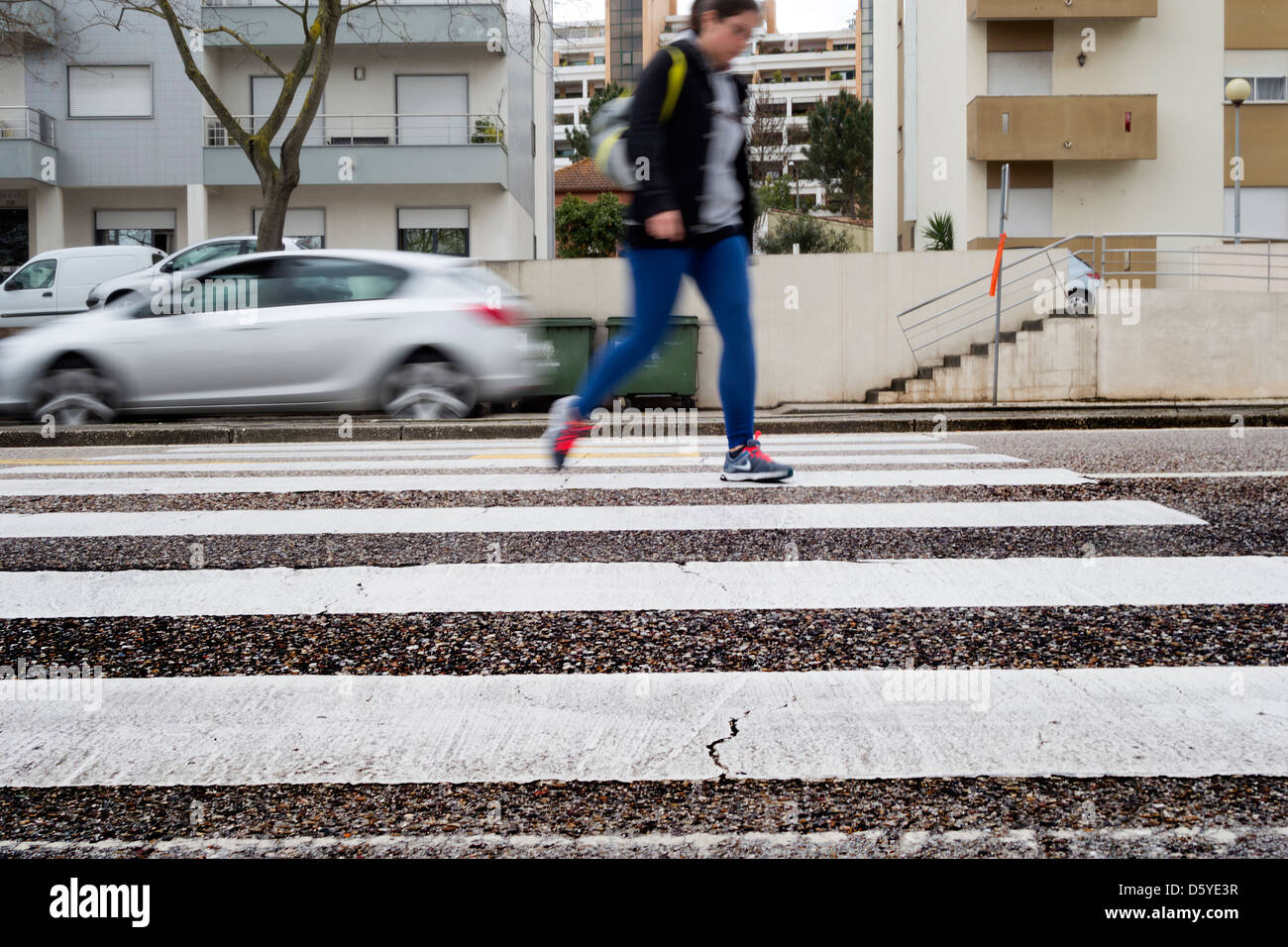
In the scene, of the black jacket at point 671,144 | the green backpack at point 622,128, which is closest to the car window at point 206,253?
the green backpack at point 622,128

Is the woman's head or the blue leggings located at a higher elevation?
the woman's head

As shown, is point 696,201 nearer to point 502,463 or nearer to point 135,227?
point 502,463

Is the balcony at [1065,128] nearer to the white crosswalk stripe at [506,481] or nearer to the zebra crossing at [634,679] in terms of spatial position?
the white crosswalk stripe at [506,481]

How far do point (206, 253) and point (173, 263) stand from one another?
84 cm

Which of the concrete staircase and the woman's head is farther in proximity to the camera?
the concrete staircase

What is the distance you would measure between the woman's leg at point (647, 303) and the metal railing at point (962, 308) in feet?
46.8

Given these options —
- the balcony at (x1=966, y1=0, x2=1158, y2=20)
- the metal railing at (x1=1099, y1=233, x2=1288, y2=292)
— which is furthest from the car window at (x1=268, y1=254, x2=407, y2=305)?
the balcony at (x1=966, y1=0, x2=1158, y2=20)

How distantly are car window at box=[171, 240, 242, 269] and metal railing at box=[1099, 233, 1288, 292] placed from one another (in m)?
15.3

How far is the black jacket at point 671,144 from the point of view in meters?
Result: 4.85

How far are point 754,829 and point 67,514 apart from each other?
4.60 meters

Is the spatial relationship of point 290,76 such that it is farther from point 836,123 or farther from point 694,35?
point 836,123

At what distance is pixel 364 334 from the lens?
36.3 ft

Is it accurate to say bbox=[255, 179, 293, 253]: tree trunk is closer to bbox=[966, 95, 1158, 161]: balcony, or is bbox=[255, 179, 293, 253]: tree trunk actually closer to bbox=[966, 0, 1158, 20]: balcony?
bbox=[966, 95, 1158, 161]: balcony

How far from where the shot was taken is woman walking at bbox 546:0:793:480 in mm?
4891
